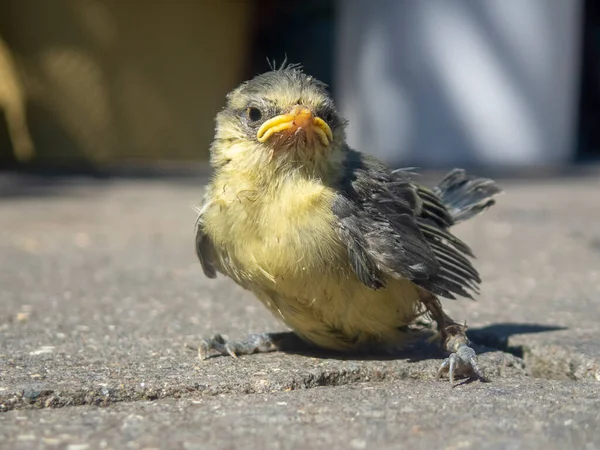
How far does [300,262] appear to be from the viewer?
2773 millimetres

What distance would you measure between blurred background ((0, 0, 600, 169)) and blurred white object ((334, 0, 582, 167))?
2 cm

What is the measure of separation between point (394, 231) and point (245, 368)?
27.0 inches

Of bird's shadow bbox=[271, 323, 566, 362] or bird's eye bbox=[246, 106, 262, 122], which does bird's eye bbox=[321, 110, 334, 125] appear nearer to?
bird's eye bbox=[246, 106, 262, 122]

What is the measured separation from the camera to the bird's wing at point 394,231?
2.85m

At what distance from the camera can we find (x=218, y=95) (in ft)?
44.2

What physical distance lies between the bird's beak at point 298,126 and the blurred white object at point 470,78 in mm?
8975

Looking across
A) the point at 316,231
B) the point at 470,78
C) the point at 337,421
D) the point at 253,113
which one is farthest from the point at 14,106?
the point at 337,421

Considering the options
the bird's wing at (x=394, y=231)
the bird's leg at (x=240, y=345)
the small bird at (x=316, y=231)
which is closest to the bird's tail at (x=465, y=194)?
the bird's wing at (x=394, y=231)

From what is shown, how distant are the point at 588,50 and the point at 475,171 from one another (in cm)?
571

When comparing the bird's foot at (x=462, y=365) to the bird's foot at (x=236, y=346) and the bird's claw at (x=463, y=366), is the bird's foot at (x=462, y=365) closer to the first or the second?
the bird's claw at (x=463, y=366)

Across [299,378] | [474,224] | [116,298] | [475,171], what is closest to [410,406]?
Result: [299,378]

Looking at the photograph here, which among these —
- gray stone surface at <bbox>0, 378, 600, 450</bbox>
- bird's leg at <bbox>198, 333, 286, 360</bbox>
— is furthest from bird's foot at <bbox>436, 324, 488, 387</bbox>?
bird's leg at <bbox>198, 333, 286, 360</bbox>

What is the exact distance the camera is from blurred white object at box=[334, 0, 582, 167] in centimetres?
1186

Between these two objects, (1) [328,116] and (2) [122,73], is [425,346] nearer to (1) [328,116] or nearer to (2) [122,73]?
(1) [328,116]
